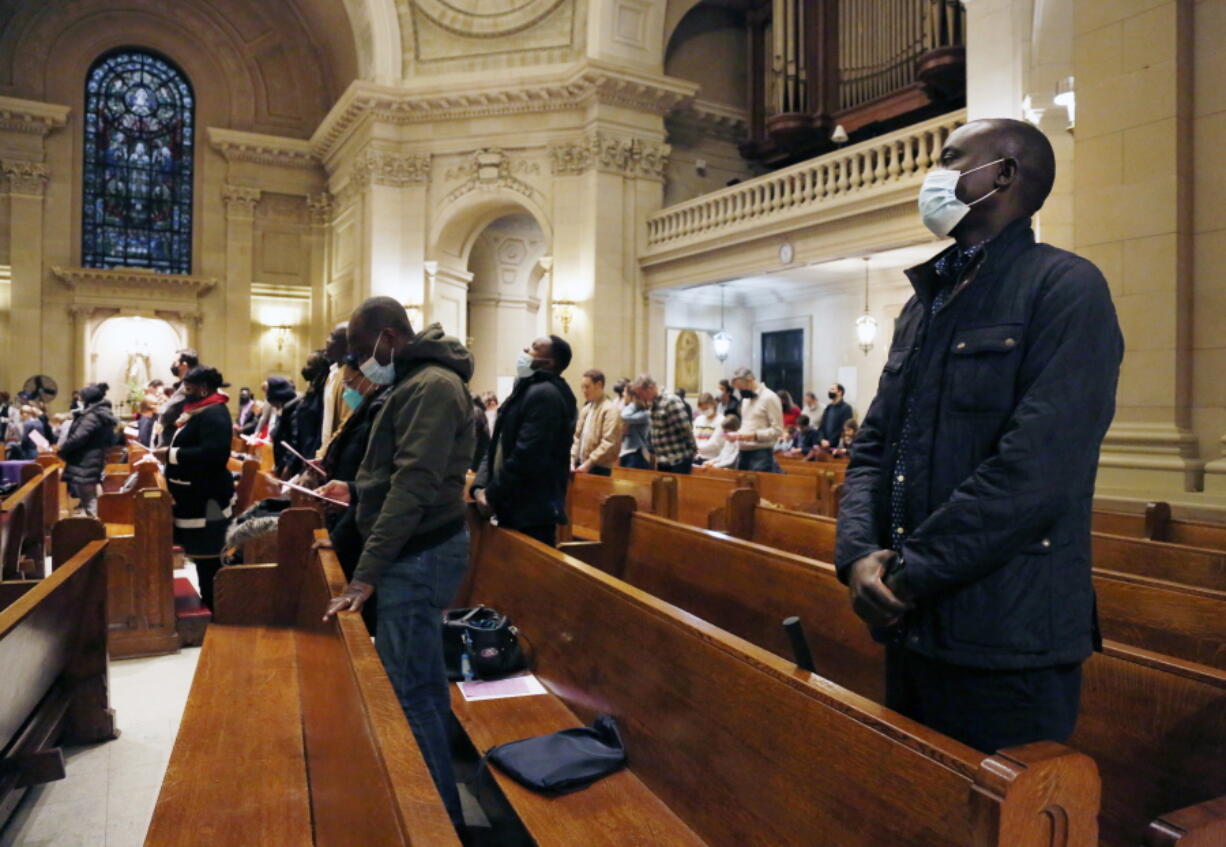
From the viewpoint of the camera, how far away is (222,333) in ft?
58.4

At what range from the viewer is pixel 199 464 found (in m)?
4.97

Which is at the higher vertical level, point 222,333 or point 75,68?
point 75,68

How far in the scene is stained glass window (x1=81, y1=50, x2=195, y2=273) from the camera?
681 inches

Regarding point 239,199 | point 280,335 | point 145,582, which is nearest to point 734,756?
point 145,582

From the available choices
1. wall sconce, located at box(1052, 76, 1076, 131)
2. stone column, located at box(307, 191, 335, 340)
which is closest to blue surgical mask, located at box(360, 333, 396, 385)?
wall sconce, located at box(1052, 76, 1076, 131)

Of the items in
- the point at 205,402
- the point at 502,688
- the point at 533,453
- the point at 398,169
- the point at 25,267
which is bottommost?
the point at 502,688

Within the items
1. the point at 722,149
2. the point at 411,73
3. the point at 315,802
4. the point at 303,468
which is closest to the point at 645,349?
the point at 722,149

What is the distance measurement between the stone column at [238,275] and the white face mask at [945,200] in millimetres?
17992

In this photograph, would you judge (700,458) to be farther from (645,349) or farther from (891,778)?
(891,778)

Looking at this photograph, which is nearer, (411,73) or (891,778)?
(891,778)

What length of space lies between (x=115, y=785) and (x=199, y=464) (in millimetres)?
2122

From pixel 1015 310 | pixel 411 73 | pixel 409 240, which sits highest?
pixel 411 73

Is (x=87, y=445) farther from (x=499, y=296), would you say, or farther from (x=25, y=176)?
(x=25, y=176)

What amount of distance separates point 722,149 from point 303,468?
11.9 metres
